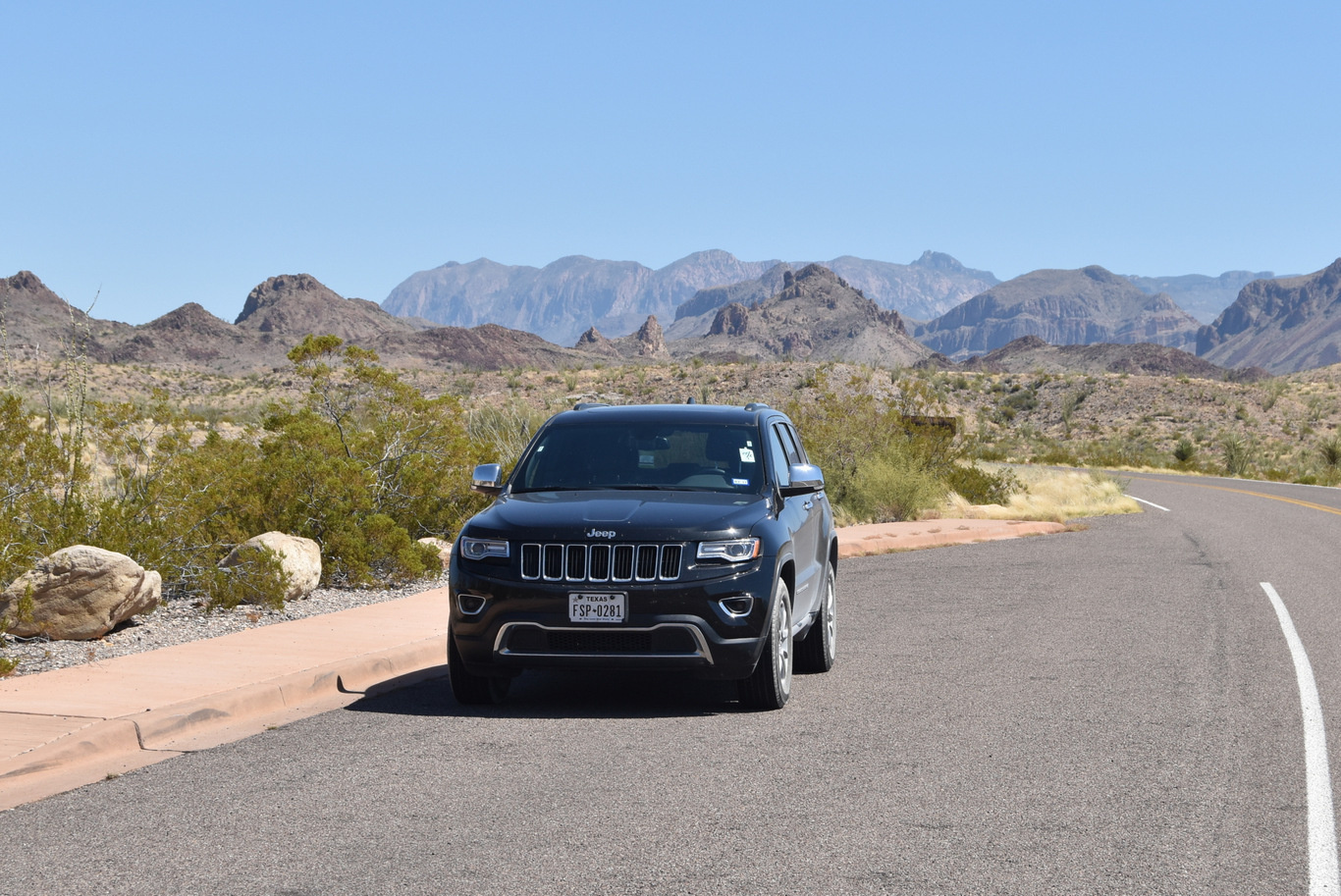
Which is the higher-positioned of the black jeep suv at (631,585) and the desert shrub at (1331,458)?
the black jeep suv at (631,585)

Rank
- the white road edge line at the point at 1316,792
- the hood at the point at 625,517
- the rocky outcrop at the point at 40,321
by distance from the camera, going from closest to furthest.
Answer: the white road edge line at the point at 1316,792, the hood at the point at 625,517, the rocky outcrop at the point at 40,321

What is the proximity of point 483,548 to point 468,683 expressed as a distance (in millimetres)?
927

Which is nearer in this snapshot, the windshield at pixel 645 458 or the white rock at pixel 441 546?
the windshield at pixel 645 458

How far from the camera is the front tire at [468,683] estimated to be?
8.26m

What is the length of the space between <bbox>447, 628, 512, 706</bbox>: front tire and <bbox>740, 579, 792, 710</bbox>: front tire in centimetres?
158

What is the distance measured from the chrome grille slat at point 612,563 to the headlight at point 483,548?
254mm

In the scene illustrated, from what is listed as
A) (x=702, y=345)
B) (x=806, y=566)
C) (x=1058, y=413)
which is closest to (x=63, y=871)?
(x=806, y=566)

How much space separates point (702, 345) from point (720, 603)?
598ft

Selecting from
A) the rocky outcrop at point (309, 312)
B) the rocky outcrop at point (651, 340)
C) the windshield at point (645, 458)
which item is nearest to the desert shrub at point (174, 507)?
the windshield at point (645, 458)

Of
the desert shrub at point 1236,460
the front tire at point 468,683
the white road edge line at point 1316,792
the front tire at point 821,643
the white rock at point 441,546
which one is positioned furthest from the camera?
the desert shrub at point 1236,460

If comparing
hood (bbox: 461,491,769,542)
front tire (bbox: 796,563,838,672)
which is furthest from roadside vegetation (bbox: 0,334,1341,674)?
front tire (bbox: 796,563,838,672)

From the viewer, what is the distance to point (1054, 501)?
3034cm

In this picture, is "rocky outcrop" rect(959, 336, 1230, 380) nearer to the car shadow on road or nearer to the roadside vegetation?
the roadside vegetation

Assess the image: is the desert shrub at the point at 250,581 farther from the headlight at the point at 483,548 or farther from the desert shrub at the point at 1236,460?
the desert shrub at the point at 1236,460
